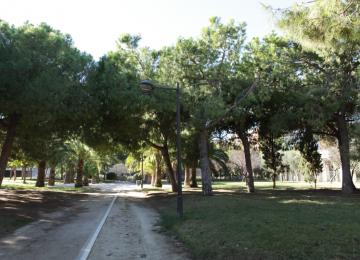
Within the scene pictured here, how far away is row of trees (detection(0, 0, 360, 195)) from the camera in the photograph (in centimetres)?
1959

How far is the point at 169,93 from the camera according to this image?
25125 mm

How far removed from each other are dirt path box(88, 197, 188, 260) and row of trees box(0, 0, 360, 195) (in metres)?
7.10

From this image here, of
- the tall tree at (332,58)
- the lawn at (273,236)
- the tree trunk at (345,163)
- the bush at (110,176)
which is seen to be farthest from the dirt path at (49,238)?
the bush at (110,176)

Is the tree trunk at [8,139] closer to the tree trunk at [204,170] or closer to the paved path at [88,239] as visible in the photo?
the paved path at [88,239]

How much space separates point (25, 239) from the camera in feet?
40.0

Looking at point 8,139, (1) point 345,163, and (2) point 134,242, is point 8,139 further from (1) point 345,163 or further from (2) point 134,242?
(1) point 345,163

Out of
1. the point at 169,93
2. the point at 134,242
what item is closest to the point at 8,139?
the point at 169,93

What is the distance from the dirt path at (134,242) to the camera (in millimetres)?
10008

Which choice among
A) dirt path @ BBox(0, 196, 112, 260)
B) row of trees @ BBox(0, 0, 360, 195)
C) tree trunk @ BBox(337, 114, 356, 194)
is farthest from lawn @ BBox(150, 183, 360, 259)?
tree trunk @ BBox(337, 114, 356, 194)

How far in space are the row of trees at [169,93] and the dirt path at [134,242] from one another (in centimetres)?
710

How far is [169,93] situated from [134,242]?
1431 centimetres

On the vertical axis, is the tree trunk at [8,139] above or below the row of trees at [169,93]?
below

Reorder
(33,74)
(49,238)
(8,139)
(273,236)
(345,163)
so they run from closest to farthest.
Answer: (273,236) → (49,238) → (33,74) → (8,139) → (345,163)

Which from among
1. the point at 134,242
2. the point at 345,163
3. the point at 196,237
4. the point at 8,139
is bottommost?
the point at 134,242
